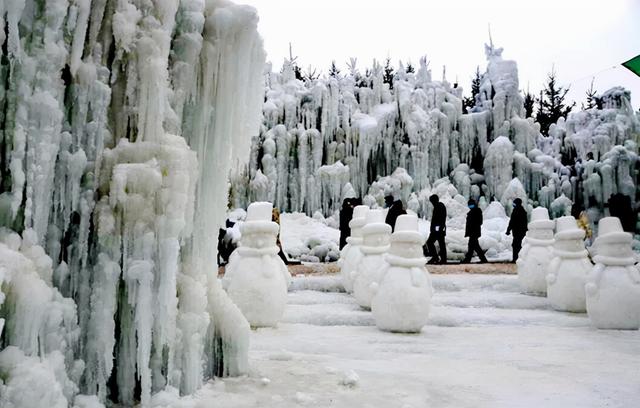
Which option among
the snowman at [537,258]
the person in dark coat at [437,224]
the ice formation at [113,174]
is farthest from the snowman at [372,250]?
the person in dark coat at [437,224]

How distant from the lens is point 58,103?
2787 millimetres

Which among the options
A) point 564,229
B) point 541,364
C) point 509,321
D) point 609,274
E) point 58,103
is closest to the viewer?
point 58,103

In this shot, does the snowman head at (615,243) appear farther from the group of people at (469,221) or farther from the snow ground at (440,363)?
the group of people at (469,221)

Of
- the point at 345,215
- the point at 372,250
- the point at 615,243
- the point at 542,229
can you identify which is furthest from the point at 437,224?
the point at 615,243

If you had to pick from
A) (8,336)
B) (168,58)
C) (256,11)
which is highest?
(256,11)

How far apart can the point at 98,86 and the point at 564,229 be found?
6.81 meters

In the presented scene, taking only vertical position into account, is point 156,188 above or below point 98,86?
below

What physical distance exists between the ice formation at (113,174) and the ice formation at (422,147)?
1535 cm

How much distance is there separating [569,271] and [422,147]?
1398 cm

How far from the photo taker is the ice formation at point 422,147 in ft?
65.4

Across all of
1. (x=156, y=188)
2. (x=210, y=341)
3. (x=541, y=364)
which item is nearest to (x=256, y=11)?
(x=156, y=188)

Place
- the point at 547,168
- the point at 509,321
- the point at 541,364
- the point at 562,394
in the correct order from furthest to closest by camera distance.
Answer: the point at 547,168 → the point at 509,321 → the point at 541,364 → the point at 562,394

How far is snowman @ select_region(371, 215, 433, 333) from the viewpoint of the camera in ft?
20.4

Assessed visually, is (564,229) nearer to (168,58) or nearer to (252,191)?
(168,58)
